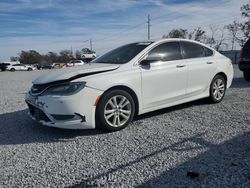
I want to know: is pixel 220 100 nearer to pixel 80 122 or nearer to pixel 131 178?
pixel 80 122

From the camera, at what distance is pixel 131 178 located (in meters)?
2.96

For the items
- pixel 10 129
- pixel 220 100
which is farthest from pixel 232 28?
pixel 10 129

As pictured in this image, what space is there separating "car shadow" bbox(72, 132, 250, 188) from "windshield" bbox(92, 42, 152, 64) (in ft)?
6.42

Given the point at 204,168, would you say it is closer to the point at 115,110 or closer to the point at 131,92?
the point at 115,110

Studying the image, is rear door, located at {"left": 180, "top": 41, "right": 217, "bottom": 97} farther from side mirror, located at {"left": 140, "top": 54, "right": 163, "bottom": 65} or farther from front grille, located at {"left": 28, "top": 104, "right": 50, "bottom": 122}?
front grille, located at {"left": 28, "top": 104, "right": 50, "bottom": 122}

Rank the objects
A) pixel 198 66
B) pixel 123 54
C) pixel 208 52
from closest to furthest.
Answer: pixel 123 54
pixel 198 66
pixel 208 52

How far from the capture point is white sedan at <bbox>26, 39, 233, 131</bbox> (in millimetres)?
4254

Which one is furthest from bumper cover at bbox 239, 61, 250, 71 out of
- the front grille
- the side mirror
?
the front grille

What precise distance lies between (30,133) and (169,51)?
3.05 meters

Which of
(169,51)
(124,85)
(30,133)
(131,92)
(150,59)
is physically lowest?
(30,133)

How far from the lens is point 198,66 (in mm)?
5797

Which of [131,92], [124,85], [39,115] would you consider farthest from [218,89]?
[39,115]

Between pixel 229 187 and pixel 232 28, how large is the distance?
55326mm

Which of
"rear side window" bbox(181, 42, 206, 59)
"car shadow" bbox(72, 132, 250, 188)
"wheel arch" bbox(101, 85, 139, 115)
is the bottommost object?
"car shadow" bbox(72, 132, 250, 188)
